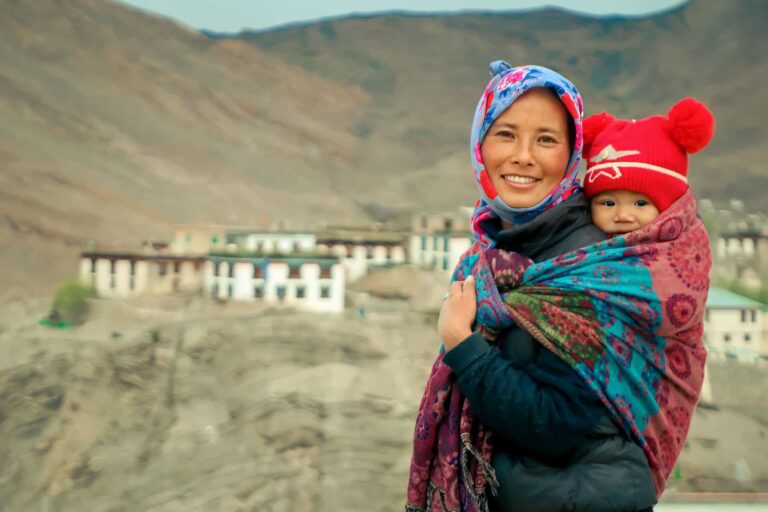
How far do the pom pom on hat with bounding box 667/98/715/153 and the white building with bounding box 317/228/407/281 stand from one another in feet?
60.6

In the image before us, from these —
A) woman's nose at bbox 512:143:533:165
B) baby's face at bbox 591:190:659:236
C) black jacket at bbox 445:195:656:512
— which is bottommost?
black jacket at bbox 445:195:656:512

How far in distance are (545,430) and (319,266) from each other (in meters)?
16.9

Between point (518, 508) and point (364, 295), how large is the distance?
703 inches

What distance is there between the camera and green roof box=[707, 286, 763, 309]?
56.3 ft

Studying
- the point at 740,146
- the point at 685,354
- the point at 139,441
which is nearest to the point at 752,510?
the point at 685,354

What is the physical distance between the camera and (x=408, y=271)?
1980 centimetres

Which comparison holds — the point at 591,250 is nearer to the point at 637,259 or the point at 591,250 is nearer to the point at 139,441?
the point at 637,259

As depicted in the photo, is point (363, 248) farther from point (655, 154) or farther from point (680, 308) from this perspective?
point (680, 308)

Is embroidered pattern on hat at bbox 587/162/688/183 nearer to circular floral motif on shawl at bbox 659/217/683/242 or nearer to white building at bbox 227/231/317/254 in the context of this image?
circular floral motif on shawl at bbox 659/217/683/242

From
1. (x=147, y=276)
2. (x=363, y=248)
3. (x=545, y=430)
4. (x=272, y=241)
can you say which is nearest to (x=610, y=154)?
(x=545, y=430)

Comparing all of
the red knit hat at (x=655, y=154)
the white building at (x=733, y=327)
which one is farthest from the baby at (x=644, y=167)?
the white building at (x=733, y=327)

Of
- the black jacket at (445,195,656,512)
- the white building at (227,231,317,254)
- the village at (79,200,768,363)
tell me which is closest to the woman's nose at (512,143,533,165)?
the black jacket at (445,195,656,512)

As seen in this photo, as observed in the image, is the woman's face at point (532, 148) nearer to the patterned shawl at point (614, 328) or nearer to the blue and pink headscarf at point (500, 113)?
the blue and pink headscarf at point (500, 113)

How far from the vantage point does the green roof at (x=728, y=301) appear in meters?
17.2
